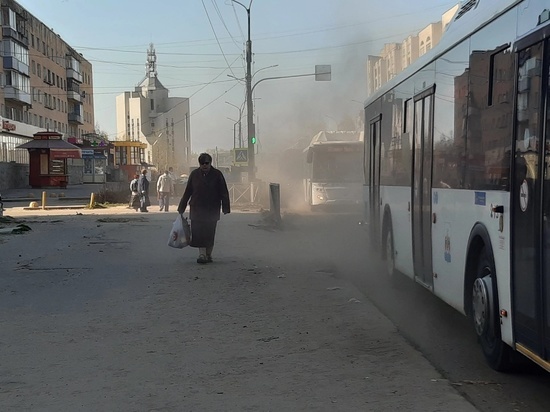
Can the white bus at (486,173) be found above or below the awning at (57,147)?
below

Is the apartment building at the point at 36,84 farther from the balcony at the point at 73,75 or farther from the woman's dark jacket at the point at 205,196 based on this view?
the woman's dark jacket at the point at 205,196

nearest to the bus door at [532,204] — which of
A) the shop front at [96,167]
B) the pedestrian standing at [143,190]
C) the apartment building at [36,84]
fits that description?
the pedestrian standing at [143,190]

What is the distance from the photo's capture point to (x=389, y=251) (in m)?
9.81

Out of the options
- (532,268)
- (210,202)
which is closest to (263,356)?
(532,268)

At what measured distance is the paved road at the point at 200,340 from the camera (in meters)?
4.80

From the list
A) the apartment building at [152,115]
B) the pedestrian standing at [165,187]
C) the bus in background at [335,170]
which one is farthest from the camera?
the apartment building at [152,115]

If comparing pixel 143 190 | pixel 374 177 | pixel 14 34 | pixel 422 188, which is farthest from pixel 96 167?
pixel 422 188

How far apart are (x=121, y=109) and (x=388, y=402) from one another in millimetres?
135929

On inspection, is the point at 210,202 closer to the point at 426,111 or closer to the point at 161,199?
the point at 426,111

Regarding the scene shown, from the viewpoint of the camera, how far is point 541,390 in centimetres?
488

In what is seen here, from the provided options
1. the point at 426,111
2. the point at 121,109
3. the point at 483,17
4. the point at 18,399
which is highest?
the point at 121,109

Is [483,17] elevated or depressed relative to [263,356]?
elevated

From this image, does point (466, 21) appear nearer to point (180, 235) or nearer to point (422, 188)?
point (422, 188)

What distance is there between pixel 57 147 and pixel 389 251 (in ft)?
128
